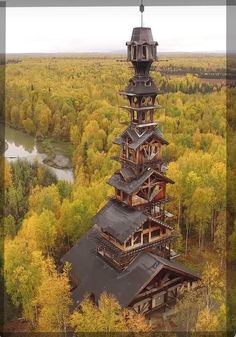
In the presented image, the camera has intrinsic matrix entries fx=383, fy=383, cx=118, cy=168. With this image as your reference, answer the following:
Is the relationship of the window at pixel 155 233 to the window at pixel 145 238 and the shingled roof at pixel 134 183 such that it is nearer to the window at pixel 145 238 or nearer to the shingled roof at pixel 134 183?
the window at pixel 145 238

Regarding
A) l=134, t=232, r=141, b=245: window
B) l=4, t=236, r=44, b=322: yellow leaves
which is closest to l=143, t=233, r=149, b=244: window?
l=134, t=232, r=141, b=245: window

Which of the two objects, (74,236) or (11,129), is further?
(11,129)

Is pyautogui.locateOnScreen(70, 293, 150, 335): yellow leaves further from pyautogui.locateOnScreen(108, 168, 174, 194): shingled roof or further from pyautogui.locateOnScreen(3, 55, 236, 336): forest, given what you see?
pyautogui.locateOnScreen(108, 168, 174, 194): shingled roof

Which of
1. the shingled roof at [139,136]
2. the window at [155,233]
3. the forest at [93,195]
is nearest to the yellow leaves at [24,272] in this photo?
the forest at [93,195]

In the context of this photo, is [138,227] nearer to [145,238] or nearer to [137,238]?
[137,238]

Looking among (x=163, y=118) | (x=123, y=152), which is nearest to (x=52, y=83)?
(x=163, y=118)

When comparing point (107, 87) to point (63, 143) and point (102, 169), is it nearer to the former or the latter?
point (63, 143)
